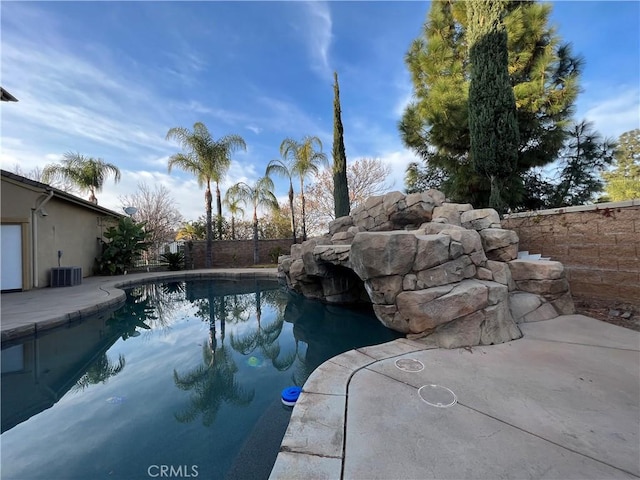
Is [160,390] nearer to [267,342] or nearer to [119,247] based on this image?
[267,342]

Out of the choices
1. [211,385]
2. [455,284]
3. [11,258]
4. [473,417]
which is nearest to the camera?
[473,417]

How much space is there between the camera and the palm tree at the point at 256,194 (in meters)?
14.9

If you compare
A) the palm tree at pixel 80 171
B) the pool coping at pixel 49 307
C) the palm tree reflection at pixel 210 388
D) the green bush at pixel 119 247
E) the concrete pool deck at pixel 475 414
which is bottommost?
the palm tree reflection at pixel 210 388

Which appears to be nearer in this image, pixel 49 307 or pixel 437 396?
pixel 437 396

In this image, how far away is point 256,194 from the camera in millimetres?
15000

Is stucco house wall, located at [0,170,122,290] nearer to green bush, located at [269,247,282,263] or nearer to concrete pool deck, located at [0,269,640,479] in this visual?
green bush, located at [269,247,282,263]

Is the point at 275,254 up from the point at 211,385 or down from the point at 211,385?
up

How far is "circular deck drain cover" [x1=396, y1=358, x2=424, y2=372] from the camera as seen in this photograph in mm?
2600

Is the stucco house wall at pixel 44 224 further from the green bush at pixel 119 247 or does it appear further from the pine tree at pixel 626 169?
the pine tree at pixel 626 169

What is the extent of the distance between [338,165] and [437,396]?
1166cm

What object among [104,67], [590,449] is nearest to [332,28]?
[104,67]

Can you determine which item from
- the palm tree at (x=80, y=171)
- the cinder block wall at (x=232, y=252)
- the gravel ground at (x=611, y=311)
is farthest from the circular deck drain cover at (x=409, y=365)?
the palm tree at (x=80, y=171)

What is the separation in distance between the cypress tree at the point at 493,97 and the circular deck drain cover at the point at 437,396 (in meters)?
6.23

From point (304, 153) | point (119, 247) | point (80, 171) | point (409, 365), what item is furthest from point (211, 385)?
point (80, 171)
